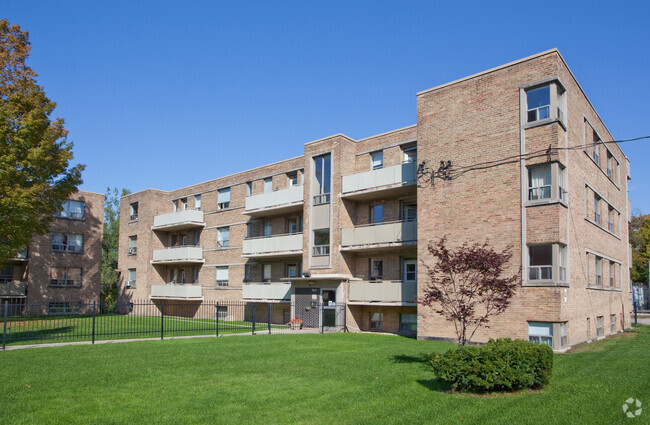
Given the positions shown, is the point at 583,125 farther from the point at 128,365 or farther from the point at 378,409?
the point at 128,365

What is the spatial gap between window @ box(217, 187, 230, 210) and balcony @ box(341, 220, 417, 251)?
1348 centimetres

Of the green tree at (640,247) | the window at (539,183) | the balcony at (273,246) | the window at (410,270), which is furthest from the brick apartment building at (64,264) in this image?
the green tree at (640,247)

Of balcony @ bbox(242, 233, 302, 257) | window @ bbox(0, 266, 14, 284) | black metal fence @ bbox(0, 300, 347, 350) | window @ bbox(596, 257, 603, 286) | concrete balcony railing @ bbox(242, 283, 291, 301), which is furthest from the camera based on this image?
window @ bbox(0, 266, 14, 284)

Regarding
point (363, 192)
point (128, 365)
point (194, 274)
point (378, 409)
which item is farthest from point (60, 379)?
point (194, 274)

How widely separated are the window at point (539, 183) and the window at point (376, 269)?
948 centimetres

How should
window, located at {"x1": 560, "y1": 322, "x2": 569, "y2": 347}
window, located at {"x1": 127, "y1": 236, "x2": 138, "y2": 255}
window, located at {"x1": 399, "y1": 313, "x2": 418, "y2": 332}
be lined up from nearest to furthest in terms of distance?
window, located at {"x1": 560, "y1": 322, "x2": 569, "y2": 347} → window, located at {"x1": 399, "y1": 313, "x2": 418, "y2": 332} → window, located at {"x1": 127, "y1": 236, "x2": 138, "y2": 255}

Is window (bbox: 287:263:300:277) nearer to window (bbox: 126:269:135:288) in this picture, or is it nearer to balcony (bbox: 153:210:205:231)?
balcony (bbox: 153:210:205:231)

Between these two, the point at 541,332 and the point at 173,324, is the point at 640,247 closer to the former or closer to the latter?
the point at 541,332

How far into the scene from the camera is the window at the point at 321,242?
88.8ft

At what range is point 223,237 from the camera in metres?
37.1

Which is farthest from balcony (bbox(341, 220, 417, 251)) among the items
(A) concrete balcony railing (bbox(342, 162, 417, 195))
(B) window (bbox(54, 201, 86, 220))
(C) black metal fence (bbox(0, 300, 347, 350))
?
A: (B) window (bbox(54, 201, 86, 220))

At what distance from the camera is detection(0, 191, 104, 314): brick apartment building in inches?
1519

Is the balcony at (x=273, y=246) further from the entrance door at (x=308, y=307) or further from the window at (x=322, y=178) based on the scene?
the window at (x=322, y=178)

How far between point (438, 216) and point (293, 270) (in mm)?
13019
